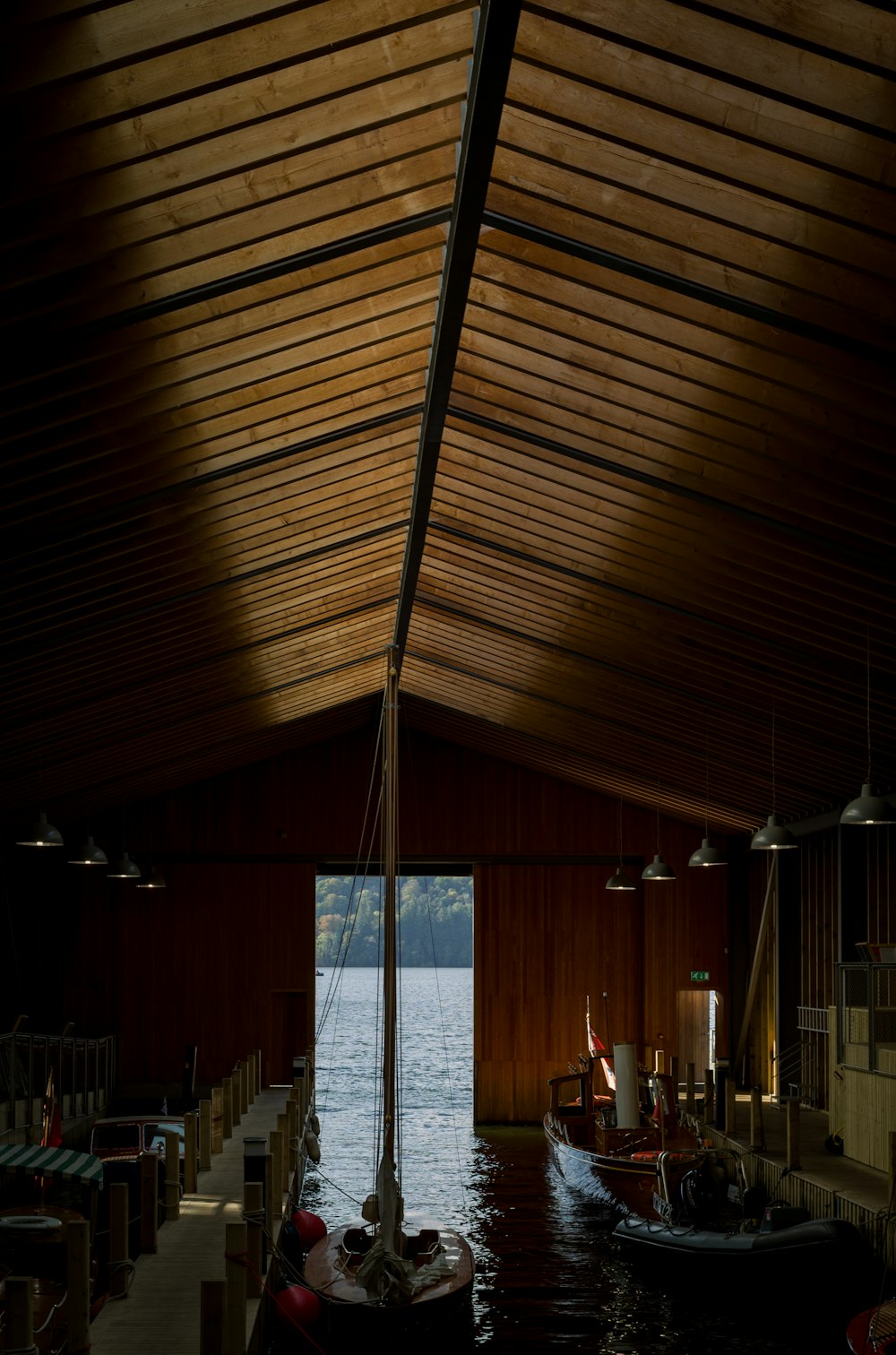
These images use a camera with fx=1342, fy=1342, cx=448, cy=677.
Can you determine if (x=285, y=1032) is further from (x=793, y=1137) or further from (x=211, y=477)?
(x=211, y=477)

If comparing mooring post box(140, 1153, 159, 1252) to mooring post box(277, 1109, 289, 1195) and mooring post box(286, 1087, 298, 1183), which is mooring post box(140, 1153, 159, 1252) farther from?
mooring post box(286, 1087, 298, 1183)

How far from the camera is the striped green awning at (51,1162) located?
12.3 metres

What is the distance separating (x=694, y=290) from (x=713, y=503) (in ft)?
9.53

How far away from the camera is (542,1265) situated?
15438 millimetres

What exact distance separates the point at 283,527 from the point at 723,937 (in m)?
16.1

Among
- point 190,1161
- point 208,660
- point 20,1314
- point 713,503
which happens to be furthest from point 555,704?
point 20,1314

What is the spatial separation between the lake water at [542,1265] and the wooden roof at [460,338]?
6.15 metres

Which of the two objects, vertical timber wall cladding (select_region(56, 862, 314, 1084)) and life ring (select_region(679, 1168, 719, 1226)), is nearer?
life ring (select_region(679, 1168, 719, 1226))

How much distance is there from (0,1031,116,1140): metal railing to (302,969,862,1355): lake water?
13.1 ft

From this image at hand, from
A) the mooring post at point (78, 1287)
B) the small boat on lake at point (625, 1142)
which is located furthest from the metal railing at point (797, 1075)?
the mooring post at point (78, 1287)

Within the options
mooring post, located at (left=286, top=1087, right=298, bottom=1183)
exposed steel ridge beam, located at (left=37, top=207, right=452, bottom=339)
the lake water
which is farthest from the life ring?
exposed steel ridge beam, located at (left=37, top=207, right=452, bottom=339)

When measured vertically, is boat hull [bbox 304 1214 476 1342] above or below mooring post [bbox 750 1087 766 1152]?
below

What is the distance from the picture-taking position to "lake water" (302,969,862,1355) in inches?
500

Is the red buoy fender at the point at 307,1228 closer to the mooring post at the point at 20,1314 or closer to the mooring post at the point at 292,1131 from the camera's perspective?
the mooring post at the point at 292,1131
